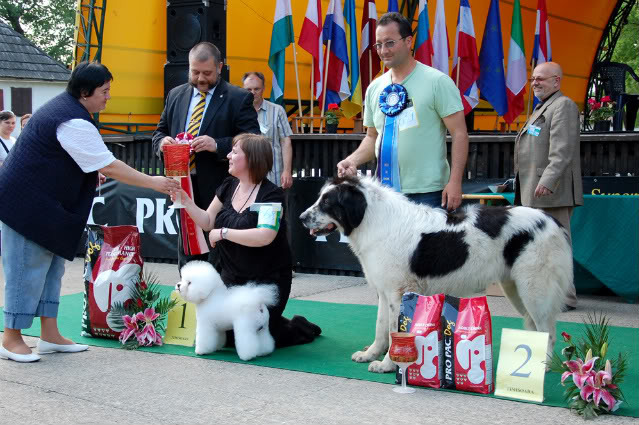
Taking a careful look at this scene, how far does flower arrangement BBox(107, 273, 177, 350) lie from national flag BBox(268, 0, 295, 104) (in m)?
6.73

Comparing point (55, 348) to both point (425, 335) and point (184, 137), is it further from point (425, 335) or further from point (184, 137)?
point (425, 335)

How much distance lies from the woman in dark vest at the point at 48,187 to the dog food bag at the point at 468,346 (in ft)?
6.95

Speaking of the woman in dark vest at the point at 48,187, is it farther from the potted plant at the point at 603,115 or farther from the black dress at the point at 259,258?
the potted plant at the point at 603,115

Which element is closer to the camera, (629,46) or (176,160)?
(176,160)

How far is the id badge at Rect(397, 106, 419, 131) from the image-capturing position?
16.9ft

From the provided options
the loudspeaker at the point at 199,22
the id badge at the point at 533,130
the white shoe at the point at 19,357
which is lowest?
the white shoe at the point at 19,357

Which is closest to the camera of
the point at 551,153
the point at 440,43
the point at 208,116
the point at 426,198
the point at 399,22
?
the point at 399,22

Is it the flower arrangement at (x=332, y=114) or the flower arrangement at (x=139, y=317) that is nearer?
the flower arrangement at (x=139, y=317)

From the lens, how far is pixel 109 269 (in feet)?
18.5

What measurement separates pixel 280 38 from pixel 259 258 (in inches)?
275

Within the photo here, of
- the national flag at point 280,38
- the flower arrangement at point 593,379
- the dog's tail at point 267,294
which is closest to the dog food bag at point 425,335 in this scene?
the flower arrangement at point 593,379

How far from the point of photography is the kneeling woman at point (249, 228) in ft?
17.2

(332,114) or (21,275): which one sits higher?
(332,114)

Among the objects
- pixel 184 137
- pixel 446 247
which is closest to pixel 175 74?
pixel 184 137
